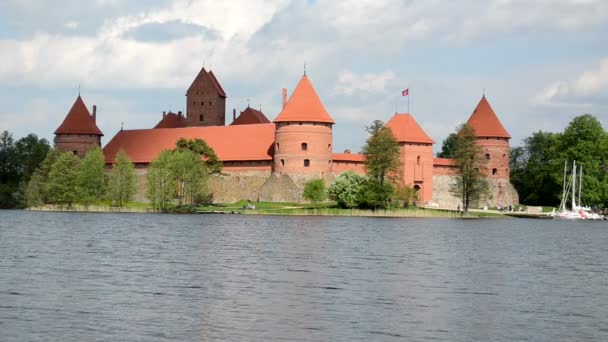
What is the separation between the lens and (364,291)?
58.5ft

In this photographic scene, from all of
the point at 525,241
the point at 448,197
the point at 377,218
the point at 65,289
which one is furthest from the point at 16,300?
the point at 448,197

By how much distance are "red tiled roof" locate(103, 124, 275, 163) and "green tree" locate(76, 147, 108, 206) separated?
1191cm

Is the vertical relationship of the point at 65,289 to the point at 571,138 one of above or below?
below

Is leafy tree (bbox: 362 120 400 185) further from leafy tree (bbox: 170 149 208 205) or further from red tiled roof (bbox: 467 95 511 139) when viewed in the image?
red tiled roof (bbox: 467 95 511 139)

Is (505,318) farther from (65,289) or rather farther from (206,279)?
(65,289)

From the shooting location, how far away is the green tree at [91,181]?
5288cm

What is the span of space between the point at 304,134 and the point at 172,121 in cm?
2127

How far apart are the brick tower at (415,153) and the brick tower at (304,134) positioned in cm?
478

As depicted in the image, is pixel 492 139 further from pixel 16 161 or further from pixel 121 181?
pixel 16 161

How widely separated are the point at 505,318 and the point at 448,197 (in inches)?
1990

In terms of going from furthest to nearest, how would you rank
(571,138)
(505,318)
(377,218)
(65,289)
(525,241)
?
(571,138) → (377,218) → (525,241) → (65,289) → (505,318)

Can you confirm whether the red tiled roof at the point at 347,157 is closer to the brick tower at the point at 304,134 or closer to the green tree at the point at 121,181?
the brick tower at the point at 304,134

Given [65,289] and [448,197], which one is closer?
[65,289]

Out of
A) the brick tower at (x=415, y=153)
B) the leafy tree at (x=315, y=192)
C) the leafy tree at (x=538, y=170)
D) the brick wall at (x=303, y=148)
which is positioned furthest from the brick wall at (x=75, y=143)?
the leafy tree at (x=538, y=170)
